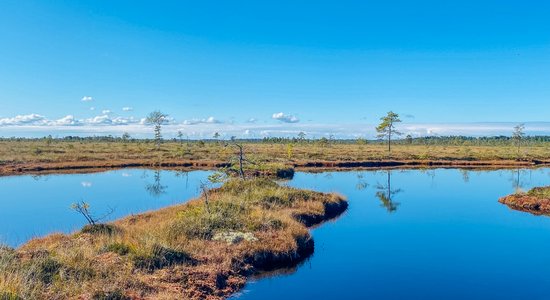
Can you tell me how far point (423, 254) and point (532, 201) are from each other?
16226 mm

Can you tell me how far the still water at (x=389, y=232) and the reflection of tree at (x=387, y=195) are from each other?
0.08 metres

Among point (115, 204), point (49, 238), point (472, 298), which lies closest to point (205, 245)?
point (49, 238)

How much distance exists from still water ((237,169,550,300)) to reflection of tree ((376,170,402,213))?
77 mm

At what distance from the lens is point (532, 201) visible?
95.9ft

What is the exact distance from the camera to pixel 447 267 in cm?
1622

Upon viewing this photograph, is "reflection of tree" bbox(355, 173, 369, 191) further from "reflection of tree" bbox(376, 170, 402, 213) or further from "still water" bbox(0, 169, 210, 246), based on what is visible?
"still water" bbox(0, 169, 210, 246)

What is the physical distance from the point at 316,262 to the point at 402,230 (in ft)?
25.2

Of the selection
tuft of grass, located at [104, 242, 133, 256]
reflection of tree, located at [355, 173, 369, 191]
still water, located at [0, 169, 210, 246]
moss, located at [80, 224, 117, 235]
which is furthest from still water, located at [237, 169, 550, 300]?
still water, located at [0, 169, 210, 246]

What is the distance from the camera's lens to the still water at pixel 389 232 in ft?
46.5

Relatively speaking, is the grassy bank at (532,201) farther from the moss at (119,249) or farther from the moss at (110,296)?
the moss at (110,296)

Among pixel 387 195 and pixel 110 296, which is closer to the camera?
pixel 110 296

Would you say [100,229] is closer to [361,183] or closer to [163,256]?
[163,256]

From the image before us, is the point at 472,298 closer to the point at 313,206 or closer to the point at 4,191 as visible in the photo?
the point at 313,206

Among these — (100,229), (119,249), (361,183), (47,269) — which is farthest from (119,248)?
(361,183)
